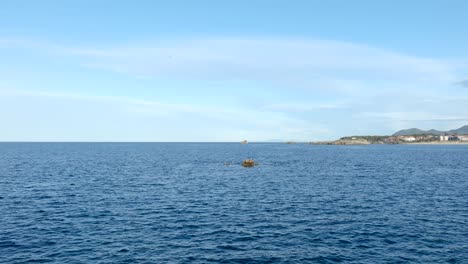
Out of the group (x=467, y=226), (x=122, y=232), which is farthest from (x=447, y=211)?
(x=122, y=232)

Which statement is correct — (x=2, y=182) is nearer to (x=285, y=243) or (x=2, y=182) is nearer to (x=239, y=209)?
(x=239, y=209)

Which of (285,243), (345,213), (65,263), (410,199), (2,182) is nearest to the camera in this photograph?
(65,263)

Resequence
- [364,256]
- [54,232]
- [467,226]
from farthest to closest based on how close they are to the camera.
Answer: [467,226] → [54,232] → [364,256]

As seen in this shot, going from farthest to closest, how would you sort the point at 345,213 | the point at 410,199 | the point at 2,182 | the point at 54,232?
1. the point at 2,182
2. the point at 410,199
3. the point at 345,213
4. the point at 54,232

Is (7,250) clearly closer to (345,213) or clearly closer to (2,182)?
(345,213)

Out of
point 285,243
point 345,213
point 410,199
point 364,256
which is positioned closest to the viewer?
point 364,256

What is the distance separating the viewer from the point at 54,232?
41.7 m

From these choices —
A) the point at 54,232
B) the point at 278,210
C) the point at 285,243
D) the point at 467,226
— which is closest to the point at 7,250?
the point at 54,232

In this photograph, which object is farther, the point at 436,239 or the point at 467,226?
the point at 467,226

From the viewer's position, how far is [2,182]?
80.4 meters

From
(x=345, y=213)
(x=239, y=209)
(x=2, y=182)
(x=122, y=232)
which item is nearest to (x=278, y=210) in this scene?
(x=239, y=209)

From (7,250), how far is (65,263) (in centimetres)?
792

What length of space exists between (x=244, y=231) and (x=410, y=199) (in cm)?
3607

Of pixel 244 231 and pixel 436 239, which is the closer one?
pixel 436 239
